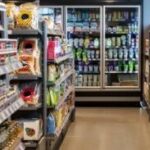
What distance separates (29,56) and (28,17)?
1.56ft

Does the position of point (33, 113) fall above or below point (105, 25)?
below

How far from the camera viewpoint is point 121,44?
35.2 feet

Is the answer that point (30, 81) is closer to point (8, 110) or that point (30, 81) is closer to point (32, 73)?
point (32, 73)

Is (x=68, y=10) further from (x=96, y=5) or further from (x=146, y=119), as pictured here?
(x=146, y=119)

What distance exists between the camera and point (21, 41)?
212 inches

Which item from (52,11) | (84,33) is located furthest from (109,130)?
(52,11)

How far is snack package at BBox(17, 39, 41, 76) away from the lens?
5.20m

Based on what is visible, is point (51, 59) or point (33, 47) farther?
point (51, 59)

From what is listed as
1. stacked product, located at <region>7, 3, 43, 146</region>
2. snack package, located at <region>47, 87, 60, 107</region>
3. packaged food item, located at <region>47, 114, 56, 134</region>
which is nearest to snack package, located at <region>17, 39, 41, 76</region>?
stacked product, located at <region>7, 3, 43, 146</region>

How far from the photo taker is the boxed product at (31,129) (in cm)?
527

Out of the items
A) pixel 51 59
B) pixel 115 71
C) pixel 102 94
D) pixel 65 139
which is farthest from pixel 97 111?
pixel 51 59

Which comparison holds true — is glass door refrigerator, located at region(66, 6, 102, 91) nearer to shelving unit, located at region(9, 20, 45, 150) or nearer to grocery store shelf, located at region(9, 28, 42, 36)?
shelving unit, located at region(9, 20, 45, 150)

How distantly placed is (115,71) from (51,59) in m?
5.27

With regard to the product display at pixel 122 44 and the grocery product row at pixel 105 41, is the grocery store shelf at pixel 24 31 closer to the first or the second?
the grocery product row at pixel 105 41
